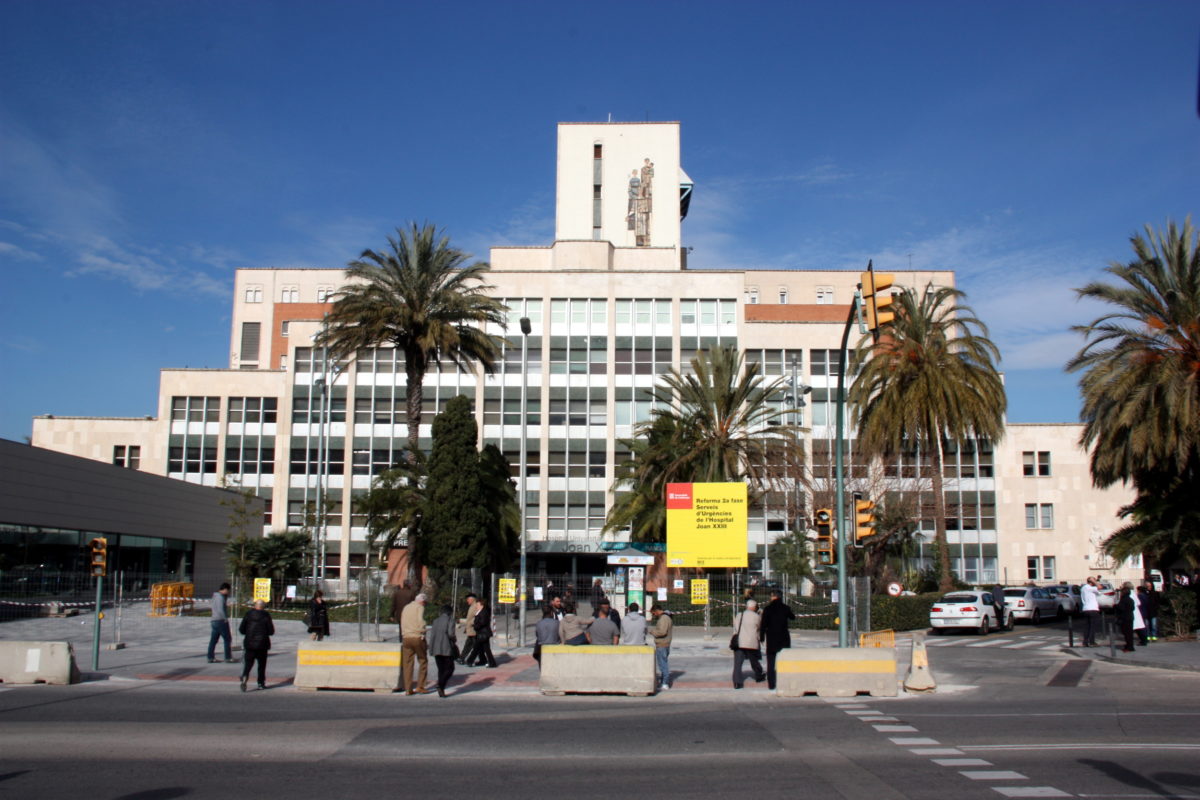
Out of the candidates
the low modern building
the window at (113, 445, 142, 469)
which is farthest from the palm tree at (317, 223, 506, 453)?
the window at (113, 445, 142, 469)

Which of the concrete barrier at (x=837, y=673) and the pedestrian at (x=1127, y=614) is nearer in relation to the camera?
the concrete barrier at (x=837, y=673)

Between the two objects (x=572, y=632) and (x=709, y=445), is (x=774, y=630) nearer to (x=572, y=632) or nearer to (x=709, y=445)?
(x=572, y=632)

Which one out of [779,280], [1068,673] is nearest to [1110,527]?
[779,280]

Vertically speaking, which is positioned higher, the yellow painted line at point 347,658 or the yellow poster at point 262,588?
the yellow poster at point 262,588

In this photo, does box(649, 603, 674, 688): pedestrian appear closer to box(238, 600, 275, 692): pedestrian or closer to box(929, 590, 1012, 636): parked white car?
box(238, 600, 275, 692): pedestrian

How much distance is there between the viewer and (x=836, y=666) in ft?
57.7

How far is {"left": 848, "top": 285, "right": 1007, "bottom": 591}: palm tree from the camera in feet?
124

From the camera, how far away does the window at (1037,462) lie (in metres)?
65.0

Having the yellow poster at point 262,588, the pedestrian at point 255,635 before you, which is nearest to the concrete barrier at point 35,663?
the pedestrian at point 255,635

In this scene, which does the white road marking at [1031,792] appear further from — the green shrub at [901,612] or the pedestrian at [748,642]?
the green shrub at [901,612]

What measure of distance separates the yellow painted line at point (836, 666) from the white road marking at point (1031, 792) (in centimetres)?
802

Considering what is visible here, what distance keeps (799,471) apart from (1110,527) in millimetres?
33179

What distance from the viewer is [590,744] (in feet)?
41.2

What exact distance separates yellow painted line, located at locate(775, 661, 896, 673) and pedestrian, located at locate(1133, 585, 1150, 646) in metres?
Result: 12.7
